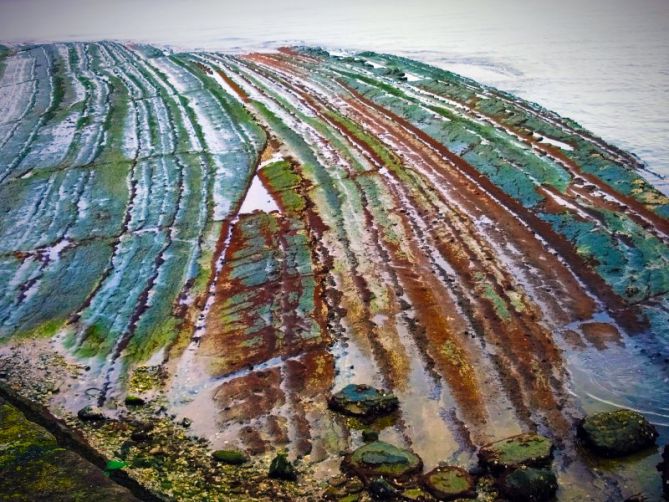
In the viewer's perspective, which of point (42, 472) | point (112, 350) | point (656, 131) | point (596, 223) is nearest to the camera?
point (42, 472)

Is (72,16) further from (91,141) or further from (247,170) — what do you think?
(247,170)

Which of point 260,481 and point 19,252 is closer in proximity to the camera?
point 260,481

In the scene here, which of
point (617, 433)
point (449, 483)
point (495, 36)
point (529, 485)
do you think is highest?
point (495, 36)

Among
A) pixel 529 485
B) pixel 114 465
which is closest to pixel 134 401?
pixel 114 465

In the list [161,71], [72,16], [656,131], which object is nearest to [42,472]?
[656,131]

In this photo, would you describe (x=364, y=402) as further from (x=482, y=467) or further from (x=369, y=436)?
(x=482, y=467)
